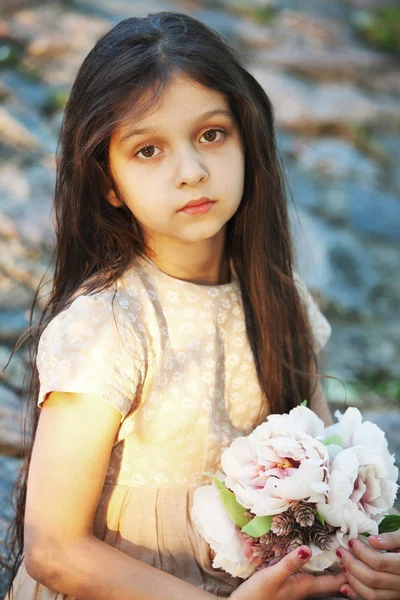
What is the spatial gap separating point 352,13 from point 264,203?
570 cm

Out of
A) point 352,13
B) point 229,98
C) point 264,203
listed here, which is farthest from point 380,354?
point 352,13

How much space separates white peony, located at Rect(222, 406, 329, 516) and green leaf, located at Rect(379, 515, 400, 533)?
0.26 meters

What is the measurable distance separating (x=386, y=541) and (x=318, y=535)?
0.59ft

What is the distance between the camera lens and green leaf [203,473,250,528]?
188 cm

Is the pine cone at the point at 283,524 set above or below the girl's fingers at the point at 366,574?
above

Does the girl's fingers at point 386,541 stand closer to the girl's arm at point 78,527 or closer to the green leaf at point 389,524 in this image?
the green leaf at point 389,524

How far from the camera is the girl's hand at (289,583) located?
5.81 ft

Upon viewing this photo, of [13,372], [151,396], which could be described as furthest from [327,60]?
[151,396]

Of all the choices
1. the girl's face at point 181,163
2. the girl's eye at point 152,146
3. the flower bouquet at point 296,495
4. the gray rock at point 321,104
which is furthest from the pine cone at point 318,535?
the gray rock at point 321,104

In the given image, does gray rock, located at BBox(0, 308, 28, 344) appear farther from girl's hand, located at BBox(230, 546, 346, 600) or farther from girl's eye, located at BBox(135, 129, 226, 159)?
girl's hand, located at BBox(230, 546, 346, 600)

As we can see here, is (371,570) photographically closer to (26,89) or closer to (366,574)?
(366,574)

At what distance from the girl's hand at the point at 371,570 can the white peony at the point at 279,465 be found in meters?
0.17

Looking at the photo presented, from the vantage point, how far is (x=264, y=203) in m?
2.36

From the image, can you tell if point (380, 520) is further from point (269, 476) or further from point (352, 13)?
point (352, 13)
